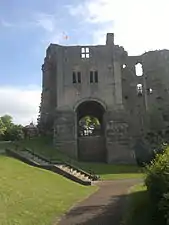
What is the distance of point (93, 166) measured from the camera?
39.2 meters

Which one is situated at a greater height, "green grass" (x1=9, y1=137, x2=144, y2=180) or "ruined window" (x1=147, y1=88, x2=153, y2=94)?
"ruined window" (x1=147, y1=88, x2=153, y2=94)

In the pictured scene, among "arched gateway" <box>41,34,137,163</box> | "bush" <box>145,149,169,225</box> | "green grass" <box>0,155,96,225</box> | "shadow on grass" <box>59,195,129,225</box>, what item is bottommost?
"shadow on grass" <box>59,195,129,225</box>

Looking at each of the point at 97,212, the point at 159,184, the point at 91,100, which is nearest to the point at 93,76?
the point at 91,100

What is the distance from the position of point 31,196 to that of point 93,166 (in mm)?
22234

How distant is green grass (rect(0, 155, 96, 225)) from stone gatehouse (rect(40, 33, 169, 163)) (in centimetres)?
2207

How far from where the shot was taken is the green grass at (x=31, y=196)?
13299mm

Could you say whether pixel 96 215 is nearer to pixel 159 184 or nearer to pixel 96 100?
pixel 159 184

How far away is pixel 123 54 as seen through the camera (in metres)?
57.4

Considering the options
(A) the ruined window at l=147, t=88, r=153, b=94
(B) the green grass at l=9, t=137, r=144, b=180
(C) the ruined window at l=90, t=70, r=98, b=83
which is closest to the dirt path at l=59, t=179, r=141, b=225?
(B) the green grass at l=9, t=137, r=144, b=180

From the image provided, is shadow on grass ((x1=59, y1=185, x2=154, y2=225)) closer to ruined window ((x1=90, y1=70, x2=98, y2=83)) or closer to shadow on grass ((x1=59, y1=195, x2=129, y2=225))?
shadow on grass ((x1=59, y1=195, x2=129, y2=225))

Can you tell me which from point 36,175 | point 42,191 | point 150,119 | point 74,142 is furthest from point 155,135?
point 42,191

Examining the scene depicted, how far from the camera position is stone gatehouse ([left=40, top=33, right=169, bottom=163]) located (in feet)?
156

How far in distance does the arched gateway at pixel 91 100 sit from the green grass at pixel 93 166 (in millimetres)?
2394

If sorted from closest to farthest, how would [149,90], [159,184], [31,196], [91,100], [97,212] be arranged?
[159,184]
[97,212]
[31,196]
[91,100]
[149,90]
